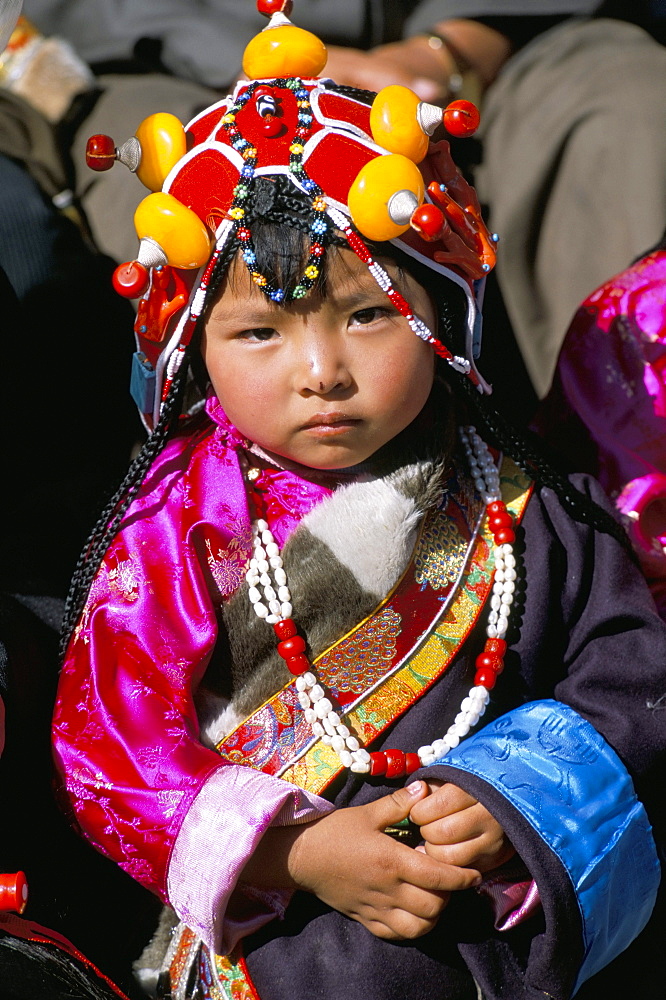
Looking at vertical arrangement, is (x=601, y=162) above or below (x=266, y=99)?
below

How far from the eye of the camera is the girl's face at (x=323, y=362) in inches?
48.2

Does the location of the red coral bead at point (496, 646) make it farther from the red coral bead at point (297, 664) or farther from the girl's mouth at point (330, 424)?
the girl's mouth at point (330, 424)

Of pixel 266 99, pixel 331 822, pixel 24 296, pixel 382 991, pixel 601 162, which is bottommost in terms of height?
pixel 382 991

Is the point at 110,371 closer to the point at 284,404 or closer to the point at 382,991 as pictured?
the point at 284,404

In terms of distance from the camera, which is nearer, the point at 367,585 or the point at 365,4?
the point at 367,585

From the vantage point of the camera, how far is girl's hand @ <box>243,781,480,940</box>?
49.3 inches

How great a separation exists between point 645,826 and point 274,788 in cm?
49

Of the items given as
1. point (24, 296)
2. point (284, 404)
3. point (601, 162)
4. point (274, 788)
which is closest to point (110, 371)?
point (24, 296)

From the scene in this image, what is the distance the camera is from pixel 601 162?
1.90 metres

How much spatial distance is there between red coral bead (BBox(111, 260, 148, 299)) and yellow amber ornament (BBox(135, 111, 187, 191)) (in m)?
0.16

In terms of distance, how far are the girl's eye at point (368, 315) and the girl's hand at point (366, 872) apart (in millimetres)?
623

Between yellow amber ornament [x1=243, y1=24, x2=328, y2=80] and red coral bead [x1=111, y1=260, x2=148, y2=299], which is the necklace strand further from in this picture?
yellow amber ornament [x1=243, y1=24, x2=328, y2=80]

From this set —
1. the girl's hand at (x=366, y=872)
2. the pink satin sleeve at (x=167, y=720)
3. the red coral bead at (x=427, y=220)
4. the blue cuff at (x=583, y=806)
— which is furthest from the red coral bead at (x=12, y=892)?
the red coral bead at (x=427, y=220)

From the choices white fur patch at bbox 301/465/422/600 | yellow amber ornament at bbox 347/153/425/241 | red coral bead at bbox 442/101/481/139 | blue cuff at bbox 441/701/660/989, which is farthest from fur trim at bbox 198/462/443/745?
red coral bead at bbox 442/101/481/139
